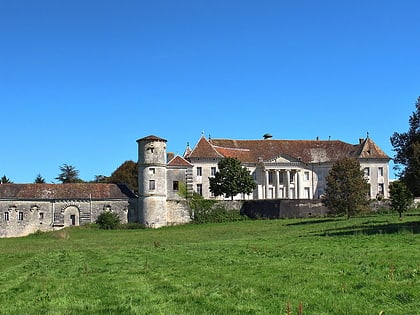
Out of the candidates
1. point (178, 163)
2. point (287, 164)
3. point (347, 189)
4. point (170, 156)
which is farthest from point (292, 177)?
point (347, 189)

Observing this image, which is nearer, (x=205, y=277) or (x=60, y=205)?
(x=205, y=277)

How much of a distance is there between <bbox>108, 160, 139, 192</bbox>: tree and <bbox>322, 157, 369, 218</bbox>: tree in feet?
139

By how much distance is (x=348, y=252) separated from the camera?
1720 cm

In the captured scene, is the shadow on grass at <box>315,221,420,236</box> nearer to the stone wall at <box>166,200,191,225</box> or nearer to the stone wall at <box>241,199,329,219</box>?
the stone wall at <box>241,199,329,219</box>

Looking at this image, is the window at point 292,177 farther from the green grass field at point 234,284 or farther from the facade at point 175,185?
the green grass field at point 234,284

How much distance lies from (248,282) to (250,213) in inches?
1915

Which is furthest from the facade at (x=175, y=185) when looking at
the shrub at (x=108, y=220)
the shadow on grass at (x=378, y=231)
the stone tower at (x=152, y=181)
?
the shadow on grass at (x=378, y=231)

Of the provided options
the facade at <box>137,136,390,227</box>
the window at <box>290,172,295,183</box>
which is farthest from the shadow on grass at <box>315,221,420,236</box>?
the window at <box>290,172,295,183</box>

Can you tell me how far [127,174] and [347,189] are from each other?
4672 cm

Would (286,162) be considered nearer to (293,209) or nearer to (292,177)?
(292,177)

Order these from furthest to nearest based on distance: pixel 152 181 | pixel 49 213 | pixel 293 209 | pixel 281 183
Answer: pixel 281 183, pixel 293 209, pixel 152 181, pixel 49 213

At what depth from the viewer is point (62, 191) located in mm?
56500

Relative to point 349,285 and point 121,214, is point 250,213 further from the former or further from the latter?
point 349,285

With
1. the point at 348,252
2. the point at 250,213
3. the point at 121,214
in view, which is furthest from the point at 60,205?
the point at 348,252
